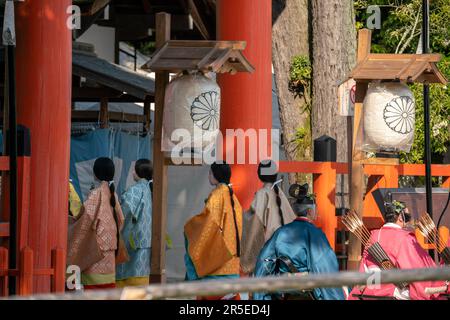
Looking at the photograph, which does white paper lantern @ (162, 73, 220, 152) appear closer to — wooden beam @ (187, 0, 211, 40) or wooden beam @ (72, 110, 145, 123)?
wooden beam @ (72, 110, 145, 123)

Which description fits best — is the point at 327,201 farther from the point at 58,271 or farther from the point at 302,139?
the point at 302,139

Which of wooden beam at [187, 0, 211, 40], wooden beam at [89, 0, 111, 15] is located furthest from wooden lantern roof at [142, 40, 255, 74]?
wooden beam at [187, 0, 211, 40]

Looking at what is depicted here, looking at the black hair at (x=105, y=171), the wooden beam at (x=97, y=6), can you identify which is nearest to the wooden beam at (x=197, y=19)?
the wooden beam at (x=97, y=6)

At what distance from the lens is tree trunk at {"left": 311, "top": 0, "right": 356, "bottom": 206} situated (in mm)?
13445

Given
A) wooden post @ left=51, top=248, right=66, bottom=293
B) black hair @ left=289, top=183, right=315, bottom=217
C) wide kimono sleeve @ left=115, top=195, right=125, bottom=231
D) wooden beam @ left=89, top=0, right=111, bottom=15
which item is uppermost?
wooden beam @ left=89, top=0, right=111, bottom=15

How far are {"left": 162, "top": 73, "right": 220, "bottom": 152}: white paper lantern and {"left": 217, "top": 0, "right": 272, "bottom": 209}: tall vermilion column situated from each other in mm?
2362

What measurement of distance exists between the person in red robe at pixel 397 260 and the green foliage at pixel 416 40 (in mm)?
7339

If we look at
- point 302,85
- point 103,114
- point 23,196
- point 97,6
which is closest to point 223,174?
point 23,196

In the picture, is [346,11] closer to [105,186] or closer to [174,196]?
[174,196]

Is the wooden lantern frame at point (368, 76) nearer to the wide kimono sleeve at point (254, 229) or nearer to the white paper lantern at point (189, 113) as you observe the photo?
the wide kimono sleeve at point (254, 229)

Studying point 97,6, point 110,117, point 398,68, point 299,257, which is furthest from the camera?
point 110,117

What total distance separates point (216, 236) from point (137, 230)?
6.71 ft

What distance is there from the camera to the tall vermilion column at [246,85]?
34.0ft

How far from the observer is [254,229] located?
9.10m
